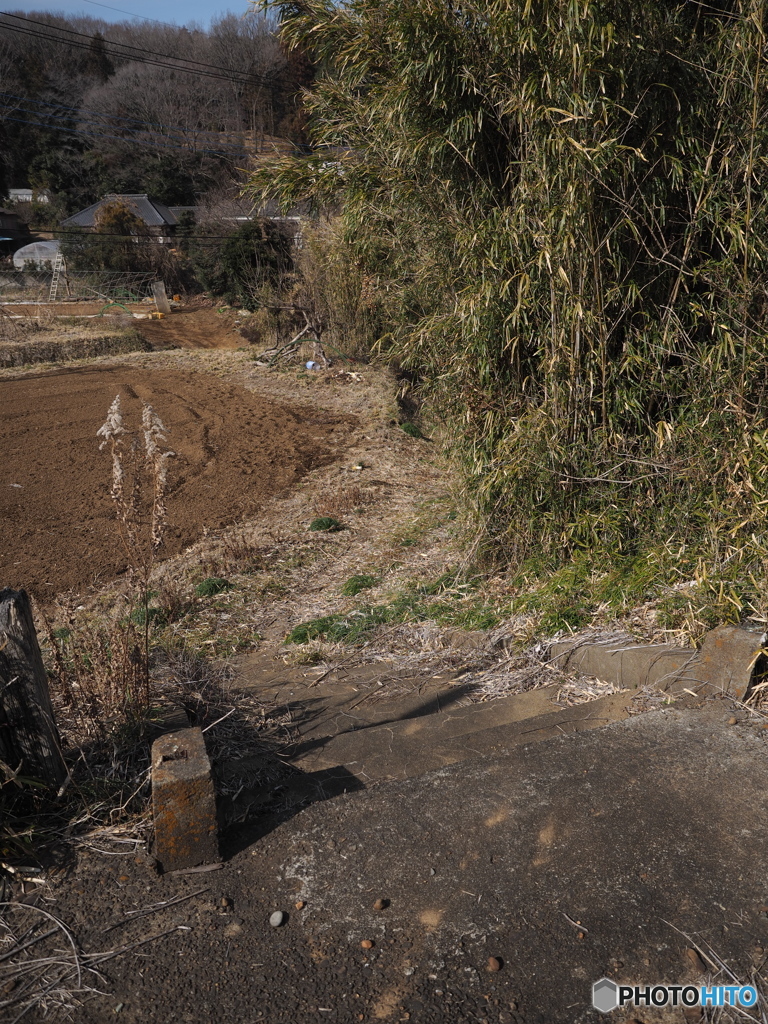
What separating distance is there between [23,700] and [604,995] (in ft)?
5.04

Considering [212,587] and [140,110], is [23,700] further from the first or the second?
[140,110]

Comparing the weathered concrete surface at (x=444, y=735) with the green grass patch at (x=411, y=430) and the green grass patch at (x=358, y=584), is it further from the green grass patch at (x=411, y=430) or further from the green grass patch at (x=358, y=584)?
Result: the green grass patch at (x=411, y=430)

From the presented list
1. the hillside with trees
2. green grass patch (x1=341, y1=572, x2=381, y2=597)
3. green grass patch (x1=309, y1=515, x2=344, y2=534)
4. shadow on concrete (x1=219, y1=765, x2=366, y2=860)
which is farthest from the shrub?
shadow on concrete (x1=219, y1=765, x2=366, y2=860)

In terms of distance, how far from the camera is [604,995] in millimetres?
1511

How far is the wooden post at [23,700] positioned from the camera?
1.95 metres

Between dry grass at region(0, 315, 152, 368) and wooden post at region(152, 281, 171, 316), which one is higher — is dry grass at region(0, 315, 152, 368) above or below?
below

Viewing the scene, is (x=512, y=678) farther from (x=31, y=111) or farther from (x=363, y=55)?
(x=31, y=111)

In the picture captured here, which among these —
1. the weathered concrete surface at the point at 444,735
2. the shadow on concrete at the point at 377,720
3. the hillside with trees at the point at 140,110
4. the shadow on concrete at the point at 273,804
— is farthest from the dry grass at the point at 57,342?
the hillside with trees at the point at 140,110

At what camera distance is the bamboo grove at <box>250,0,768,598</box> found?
306 centimetres

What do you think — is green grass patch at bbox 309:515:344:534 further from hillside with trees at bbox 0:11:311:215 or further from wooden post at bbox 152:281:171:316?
hillside with trees at bbox 0:11:311:215

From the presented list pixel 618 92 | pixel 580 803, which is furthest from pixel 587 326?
pixel 580 803

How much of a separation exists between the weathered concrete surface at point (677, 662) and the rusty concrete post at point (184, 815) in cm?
166

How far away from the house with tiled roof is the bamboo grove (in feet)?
83.6

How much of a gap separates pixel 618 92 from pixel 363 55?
→ 1714mm
